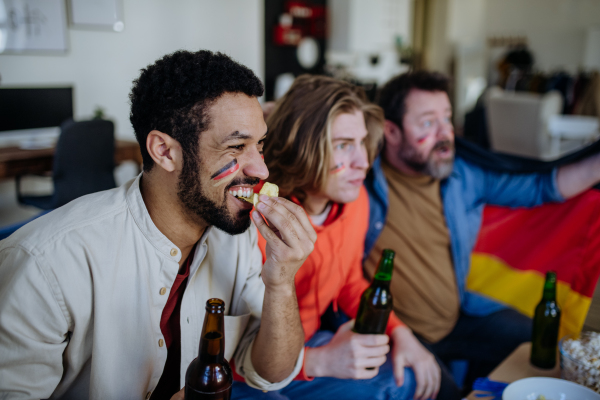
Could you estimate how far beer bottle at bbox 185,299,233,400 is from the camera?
33.7 inches

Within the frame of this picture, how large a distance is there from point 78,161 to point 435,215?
255 cm

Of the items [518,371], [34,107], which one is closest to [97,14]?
[34,107]

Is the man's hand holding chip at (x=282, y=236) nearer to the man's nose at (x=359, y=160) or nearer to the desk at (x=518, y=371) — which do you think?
the man's nose at (x=359, y=160)

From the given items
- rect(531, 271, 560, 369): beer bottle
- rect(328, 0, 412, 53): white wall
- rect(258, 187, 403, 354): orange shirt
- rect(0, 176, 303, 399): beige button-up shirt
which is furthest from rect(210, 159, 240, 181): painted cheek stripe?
rect(328, 0, 412, 53): white wall

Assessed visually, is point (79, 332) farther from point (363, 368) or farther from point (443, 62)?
point (443, 62)

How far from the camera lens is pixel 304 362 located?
4.48 feet

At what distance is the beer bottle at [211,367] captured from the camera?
86 centimetres

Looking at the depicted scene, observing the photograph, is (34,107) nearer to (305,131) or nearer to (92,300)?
(305,131)

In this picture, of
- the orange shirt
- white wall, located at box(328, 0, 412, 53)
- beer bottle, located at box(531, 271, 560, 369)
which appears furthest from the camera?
white wall, located at box(328, 0, 412, 53)

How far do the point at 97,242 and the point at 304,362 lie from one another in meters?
0.70

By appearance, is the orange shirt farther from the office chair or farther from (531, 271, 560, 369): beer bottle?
the office chair

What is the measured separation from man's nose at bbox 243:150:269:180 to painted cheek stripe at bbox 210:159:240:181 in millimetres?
27

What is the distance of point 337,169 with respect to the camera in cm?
148

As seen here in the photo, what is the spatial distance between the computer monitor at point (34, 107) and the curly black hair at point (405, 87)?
10.6 ft
